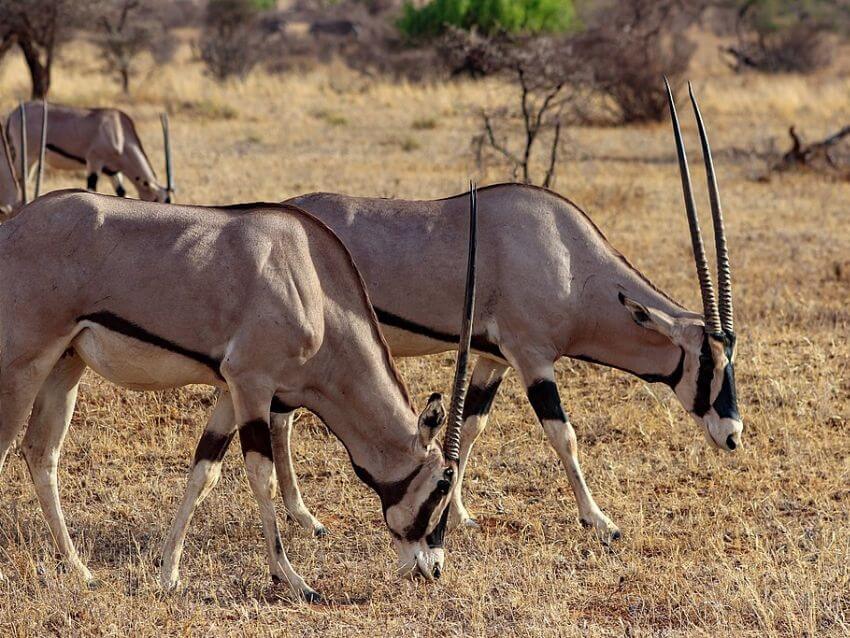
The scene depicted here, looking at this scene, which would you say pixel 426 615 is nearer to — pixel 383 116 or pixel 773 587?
pixel 773 587

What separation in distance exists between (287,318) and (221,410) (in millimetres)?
644

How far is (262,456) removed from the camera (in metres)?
4.98

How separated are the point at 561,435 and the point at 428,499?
1.23m

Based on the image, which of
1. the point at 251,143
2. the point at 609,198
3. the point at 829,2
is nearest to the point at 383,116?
the point at 251,143

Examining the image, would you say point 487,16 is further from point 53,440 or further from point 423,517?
point 423,517

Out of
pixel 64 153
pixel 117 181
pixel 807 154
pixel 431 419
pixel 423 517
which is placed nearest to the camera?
pixel 431 419

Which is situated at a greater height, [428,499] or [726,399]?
[726,399]

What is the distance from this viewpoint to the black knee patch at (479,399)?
6.20 m

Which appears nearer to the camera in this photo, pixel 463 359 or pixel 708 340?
pixel 463 359

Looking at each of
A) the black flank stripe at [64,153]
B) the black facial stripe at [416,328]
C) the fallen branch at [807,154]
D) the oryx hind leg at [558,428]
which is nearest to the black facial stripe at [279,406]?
the black facial stripe at [416,328]

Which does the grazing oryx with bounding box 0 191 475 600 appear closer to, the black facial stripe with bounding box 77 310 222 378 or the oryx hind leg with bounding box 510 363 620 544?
the black facial stripe with bounding box 77 310 222 378

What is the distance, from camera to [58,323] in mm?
4871

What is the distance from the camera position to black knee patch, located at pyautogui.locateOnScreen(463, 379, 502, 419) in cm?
620

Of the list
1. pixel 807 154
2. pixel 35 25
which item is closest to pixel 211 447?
pixel 807 154
